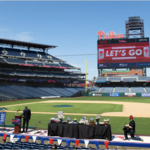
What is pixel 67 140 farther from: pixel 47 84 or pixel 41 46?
pixel 41 46

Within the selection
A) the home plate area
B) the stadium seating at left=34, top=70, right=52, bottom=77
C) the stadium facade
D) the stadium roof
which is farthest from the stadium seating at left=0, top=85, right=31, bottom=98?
the home plate area

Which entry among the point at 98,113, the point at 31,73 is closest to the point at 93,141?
the point at 98,113

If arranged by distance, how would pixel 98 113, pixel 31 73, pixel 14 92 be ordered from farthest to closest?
pixel 31 73
pixel 14 92
pixel 98 113

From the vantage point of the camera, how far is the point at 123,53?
69.1 m

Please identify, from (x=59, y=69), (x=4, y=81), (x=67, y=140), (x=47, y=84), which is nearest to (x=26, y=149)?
(x=67, y=140)

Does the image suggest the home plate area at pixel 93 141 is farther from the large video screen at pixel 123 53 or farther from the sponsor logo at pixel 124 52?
the sponsor logo at pixel 124 52

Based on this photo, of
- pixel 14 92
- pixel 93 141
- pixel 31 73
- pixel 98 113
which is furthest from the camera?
pixel 31 73

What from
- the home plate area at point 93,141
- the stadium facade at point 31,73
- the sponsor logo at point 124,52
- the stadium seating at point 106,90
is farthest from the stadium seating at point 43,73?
the home plate area at point 93,141

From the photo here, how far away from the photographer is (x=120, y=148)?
373 inches

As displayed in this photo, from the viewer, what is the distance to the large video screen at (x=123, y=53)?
67.9m

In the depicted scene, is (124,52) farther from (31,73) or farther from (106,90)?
(31,73)

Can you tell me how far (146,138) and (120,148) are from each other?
2.57m

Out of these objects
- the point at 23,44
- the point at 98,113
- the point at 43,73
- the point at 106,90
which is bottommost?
the point at 98,113

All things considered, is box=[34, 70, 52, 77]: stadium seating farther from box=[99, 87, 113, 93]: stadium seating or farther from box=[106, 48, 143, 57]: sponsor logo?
box=[106, 48, 143, 57]: sponsor logo
